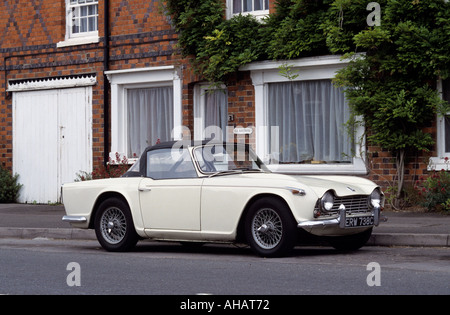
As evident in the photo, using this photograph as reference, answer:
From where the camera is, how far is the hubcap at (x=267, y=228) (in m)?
9.61

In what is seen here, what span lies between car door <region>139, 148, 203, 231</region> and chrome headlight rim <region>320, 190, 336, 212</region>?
61.2 inches

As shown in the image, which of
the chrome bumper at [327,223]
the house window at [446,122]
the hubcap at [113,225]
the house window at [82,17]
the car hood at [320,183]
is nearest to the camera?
the chrome bumper at [327,223]

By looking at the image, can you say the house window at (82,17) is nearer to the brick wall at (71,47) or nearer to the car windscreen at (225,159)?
the brick wall at (71,47)

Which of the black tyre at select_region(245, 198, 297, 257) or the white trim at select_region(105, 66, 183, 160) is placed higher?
the white trim at select_region(105, 66, 183, 160)

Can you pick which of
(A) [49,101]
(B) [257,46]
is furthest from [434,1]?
(A) [49,101]

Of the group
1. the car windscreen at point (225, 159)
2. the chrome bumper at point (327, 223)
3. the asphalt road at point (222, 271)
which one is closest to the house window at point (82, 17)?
the asphalt road at point (222, 271)

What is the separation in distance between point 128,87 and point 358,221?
32.7 feet

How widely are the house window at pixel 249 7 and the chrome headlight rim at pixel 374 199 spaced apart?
741 centimetres

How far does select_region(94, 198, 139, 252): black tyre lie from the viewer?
1084 cm

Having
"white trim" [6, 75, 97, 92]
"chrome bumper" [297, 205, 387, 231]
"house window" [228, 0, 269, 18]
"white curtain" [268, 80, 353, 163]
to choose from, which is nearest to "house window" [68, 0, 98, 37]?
"white trim" [6, 75, 97, 92]

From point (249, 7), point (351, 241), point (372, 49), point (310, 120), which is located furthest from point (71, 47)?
point (351, 241)

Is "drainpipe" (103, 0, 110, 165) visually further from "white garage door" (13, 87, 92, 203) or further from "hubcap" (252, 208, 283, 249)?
"hubcap" (252, 208, 283, 249)

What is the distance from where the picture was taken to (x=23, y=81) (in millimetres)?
20031
